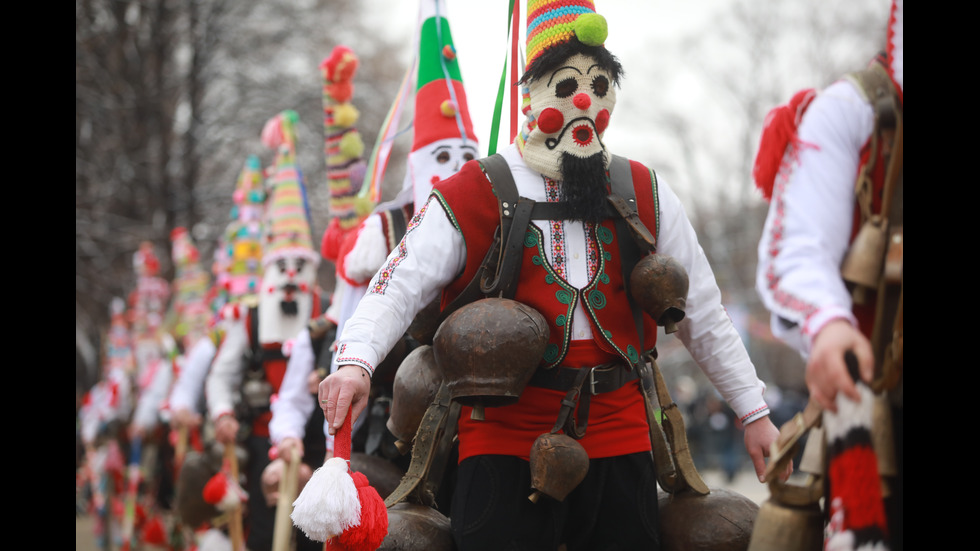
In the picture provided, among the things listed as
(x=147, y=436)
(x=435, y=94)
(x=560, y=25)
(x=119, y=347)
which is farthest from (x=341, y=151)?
(x=119, y=347)

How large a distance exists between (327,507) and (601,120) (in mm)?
1477

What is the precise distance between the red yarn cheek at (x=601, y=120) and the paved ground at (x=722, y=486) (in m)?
9.01

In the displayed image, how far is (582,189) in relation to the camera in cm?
302

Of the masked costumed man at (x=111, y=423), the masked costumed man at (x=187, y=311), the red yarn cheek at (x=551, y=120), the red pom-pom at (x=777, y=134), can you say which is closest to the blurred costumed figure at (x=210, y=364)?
the masked costumed man at (x=187, y=311)

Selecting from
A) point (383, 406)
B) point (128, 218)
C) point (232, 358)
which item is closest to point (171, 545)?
point (232, 358)

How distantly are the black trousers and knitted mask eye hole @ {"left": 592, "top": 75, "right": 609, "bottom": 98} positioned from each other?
45.0 inches

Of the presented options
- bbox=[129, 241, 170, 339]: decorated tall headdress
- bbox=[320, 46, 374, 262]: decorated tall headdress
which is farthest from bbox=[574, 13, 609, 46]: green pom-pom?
bbox=[129, 241, 170, 339]: decorated tall headdress

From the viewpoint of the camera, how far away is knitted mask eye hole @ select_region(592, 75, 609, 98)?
3.11 metres

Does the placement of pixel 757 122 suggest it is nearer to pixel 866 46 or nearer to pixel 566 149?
pixel 866 46

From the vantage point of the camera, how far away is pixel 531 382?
9.60ft

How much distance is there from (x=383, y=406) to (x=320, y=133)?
12.3 metres

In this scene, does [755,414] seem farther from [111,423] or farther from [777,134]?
[111,423]

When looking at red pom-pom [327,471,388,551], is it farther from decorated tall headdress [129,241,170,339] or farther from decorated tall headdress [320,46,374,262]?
decorated tall headdress [129,241,170,339]

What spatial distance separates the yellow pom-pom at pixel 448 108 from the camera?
4.66 meters
